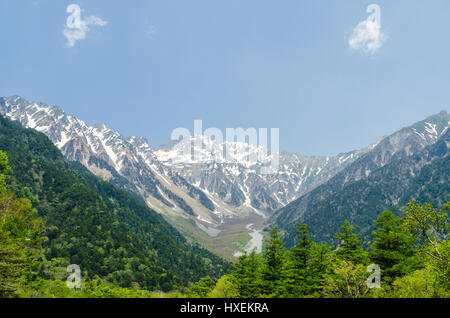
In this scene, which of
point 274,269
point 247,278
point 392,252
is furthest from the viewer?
point 274,269

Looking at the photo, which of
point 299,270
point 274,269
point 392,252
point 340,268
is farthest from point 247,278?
point 392,252

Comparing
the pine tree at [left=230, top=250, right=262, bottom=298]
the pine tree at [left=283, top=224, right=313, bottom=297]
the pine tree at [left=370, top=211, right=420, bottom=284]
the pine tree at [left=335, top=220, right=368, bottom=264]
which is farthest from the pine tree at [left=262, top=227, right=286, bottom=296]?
the pine tree at [left=370, top=211, right=420, bottom=284]

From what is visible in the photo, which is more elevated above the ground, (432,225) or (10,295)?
(432,225)

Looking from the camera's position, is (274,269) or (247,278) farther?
(274,269)

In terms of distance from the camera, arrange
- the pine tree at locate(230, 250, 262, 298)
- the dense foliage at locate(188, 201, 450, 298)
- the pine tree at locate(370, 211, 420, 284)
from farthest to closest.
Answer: the pine tree at locate(230, 250, 262, 298) < the pine tree at locate(370, 211, 420, 284) < the dense foliage at locate(188, 201, 450, 298)

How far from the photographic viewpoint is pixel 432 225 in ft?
143

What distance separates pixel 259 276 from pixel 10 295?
141ft

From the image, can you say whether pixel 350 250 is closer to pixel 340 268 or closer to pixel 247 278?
pixel 340 268

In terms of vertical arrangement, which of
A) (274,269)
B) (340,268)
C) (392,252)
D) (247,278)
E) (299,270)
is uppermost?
(392,252)

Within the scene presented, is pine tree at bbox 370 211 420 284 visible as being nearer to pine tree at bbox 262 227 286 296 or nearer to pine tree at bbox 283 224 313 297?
pine tree at bbox 283 224 313 297

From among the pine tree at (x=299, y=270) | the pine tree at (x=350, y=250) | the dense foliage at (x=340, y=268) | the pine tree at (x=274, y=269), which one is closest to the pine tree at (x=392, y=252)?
the dense foliage at (x=340, y=268)
